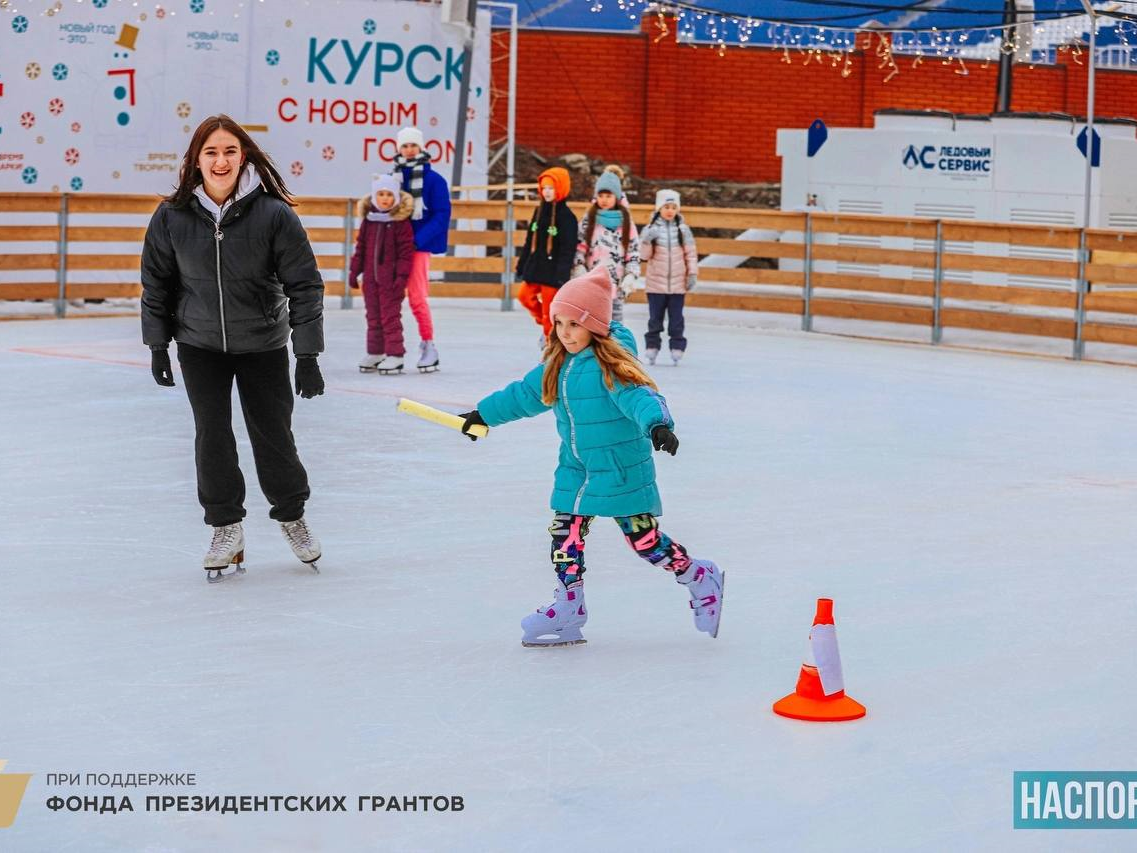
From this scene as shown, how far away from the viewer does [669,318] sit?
11.2 meters

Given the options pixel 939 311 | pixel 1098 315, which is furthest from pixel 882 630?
pixel 1098 315

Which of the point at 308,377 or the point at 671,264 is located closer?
the point at 308,377

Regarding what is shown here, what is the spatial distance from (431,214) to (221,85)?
6.44 meters

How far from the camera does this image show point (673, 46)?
2642 cm

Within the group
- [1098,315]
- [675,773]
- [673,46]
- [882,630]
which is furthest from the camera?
[673,46]

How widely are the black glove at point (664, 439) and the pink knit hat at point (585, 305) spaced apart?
41 centimetres

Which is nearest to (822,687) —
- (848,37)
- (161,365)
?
(161,365)

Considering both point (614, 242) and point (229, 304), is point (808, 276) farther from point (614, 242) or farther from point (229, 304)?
point (229, 304)

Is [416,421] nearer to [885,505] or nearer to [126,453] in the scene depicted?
[126,453]

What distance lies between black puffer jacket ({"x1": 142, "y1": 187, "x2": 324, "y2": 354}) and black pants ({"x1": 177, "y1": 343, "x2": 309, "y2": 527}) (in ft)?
0.30

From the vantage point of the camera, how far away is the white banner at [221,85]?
15.0m

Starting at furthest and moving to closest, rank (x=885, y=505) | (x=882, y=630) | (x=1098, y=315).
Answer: (x=1098, y=315)
(x=885, y=505)
(x=882, y=630)

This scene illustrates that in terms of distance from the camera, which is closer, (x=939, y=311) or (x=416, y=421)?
(x=416, y=421)

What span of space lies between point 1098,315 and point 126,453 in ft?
37.1
